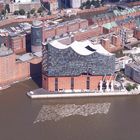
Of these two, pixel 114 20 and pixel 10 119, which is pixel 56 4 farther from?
pixel 10 119

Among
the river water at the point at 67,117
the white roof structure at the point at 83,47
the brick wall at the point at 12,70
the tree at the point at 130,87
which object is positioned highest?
the white roof structure at the point at 83,47

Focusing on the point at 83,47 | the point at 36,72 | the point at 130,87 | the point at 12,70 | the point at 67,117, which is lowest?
the point at 67,117

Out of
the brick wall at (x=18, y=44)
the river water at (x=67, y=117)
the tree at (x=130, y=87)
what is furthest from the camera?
the brick wall at (x=18, y=44)

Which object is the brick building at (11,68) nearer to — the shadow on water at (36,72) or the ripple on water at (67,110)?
the shadow on water at (36,72)

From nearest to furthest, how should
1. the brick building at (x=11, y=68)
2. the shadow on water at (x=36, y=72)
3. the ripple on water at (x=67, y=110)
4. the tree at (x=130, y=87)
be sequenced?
the ripple on water at (x=67, y=110)
the tree at (x=130, y=87)
the brick building at (x=11, y=68)
the shadow on water at (x=36, y=72)

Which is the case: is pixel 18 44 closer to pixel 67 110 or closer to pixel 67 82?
pixel 67 82

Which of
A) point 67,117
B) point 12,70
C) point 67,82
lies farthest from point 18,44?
point 67,117

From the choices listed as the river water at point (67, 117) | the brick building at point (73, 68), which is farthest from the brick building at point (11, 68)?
the brick building at point (73, 68)

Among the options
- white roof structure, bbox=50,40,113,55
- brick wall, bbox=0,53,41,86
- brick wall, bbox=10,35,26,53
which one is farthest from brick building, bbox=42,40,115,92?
brick wall, bbox=10,35,26,53

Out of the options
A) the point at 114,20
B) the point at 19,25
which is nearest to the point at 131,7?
the point at 114,20
